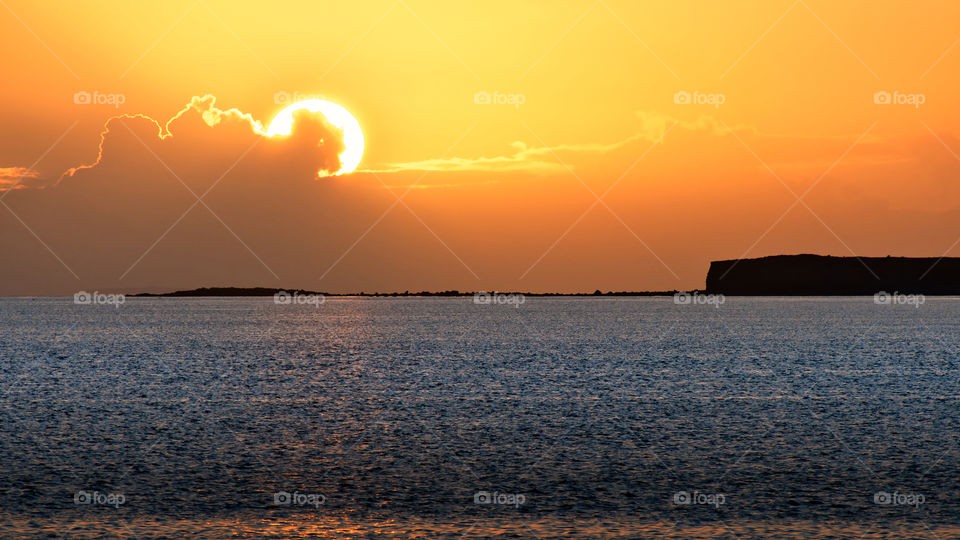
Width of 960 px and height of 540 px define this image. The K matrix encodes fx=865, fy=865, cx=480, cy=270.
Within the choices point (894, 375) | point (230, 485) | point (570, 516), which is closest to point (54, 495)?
point (230, 485)

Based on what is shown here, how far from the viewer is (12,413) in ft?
147

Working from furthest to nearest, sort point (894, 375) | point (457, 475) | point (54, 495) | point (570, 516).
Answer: point (894, 375) < point (457, 475) < point (54, 495) < point (570, 516)

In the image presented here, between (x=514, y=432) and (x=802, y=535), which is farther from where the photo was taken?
(x=514, y=432)

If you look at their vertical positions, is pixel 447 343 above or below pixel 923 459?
above

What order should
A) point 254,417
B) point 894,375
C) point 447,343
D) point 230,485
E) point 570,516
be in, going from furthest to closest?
point 447,343, point 894,375, point 254,417, point 230,485, point 570,516

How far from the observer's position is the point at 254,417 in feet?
146

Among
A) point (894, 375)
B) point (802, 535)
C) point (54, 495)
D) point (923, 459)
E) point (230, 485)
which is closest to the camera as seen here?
point (802, 535)

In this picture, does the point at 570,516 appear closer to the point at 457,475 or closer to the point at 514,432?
the point at 457,475

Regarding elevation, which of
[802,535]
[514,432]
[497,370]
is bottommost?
[802,535]

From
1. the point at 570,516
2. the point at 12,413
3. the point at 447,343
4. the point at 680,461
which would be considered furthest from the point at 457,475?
the point at 447,343

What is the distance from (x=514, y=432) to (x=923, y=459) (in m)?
16.4

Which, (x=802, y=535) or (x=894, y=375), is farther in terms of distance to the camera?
(x=894, y=375)

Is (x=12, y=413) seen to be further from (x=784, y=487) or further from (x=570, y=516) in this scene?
(x=784, y=487)

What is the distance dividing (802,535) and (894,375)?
187 feet
